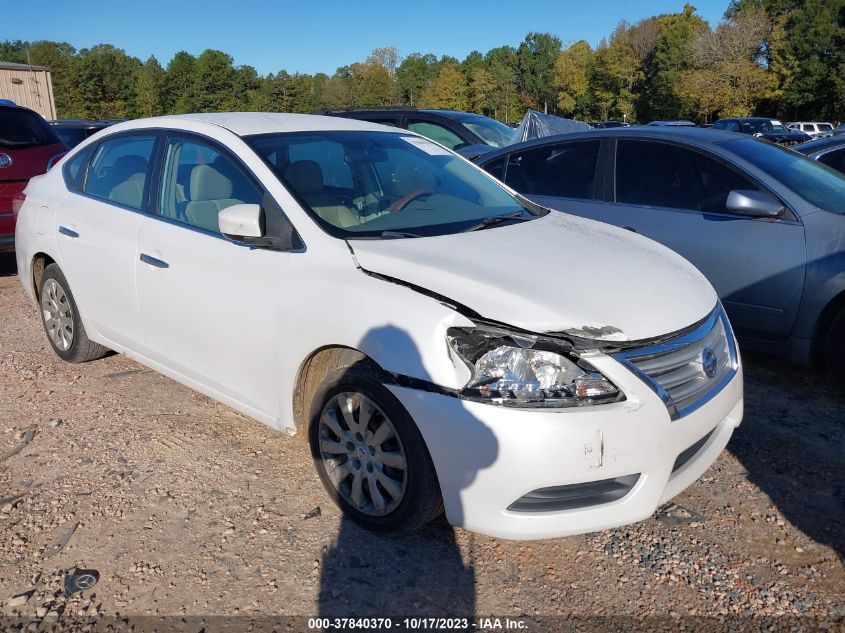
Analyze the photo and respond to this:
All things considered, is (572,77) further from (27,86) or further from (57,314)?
(57,314)

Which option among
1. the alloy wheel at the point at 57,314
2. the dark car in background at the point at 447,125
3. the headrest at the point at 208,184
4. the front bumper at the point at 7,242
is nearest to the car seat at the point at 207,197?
the headrest at the point at 208,184

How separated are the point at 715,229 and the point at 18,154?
21.6 feet

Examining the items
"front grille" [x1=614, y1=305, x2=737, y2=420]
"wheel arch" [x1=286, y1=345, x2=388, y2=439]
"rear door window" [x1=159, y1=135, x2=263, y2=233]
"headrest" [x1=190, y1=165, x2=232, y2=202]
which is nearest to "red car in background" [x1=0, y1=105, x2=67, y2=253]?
"rear door window" [x1=159, y1=135, x2=263, y2=233]

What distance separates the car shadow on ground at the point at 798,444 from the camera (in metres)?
3.10

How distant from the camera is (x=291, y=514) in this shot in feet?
10.2

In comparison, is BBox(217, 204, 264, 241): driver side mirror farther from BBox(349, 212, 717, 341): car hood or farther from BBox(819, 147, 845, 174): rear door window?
BBox(819, 147, 845, 174): rear door window

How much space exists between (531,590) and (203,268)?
2070mm

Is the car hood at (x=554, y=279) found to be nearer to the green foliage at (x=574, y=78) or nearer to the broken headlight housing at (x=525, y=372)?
the broken headlight housing at (x=525, y=372)

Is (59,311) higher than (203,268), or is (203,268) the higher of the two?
(203,268)

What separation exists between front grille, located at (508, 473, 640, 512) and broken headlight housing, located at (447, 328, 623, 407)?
312mm

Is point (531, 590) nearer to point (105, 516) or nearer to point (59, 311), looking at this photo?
point (105, 516)

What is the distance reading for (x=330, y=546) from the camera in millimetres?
2891

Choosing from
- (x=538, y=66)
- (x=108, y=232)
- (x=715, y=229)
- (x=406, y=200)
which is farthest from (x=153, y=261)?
(x=538, y=66)

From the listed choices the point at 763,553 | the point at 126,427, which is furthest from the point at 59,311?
the point at 763,553
